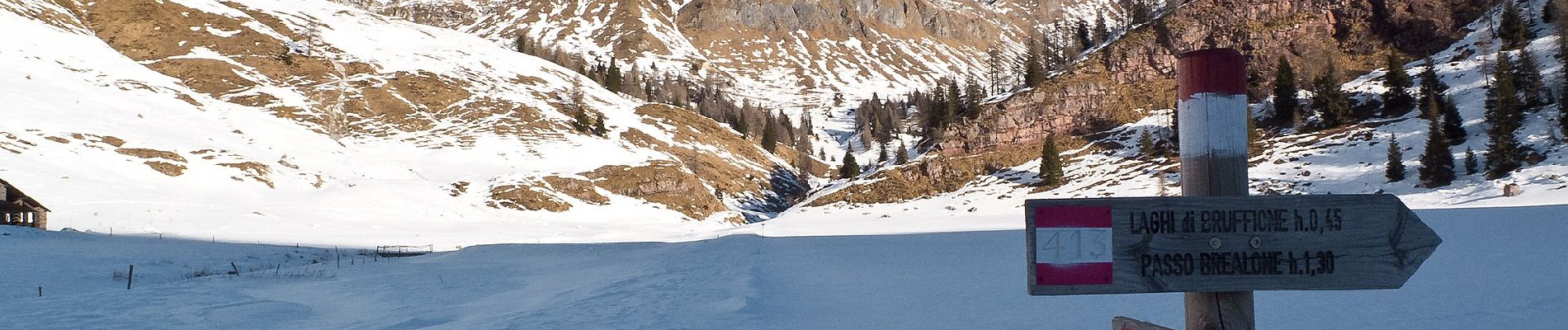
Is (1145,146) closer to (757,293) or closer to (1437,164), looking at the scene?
(1437,164)

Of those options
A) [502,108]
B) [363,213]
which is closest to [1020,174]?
Answer: [363,213]

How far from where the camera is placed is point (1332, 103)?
66.6 meters

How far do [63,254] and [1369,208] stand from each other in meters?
36.3

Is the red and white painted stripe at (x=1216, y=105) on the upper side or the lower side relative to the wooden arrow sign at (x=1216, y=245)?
upper

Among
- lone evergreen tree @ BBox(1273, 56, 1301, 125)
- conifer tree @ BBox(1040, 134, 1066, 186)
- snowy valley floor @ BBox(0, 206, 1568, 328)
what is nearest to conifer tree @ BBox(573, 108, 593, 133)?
conifer tree @ BBox(1040, 134, 1066, 186)

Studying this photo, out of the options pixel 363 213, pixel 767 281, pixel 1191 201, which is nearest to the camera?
pixel 1191 201

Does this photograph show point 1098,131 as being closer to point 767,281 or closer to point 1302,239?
point 767,281

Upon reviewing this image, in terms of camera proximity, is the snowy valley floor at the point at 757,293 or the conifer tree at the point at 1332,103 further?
the conifer tree at the point at 1332,103

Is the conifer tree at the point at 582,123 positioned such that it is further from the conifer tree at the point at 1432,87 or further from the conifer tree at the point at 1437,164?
the conifer tree at the point at 1432,87

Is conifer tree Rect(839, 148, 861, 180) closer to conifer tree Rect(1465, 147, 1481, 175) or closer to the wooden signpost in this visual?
conifer tree Rect(1465, 147, 1481, 175)

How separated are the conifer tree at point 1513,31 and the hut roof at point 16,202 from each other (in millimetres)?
99433

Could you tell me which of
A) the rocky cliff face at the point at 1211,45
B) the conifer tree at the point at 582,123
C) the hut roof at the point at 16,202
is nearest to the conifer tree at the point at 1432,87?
the rocky cliff face at the point at 1211,45

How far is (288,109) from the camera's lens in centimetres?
8944

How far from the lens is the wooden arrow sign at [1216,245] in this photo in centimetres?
298
